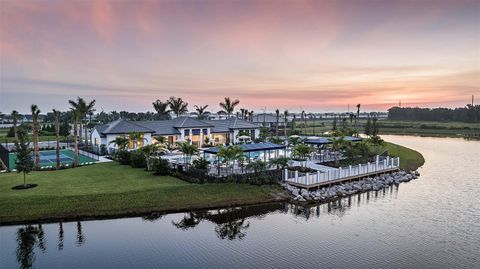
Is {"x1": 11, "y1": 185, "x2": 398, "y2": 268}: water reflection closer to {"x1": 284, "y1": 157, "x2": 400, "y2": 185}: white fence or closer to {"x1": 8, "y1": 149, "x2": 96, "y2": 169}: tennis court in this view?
{"x1": 284, "y1": 157, "x2": 400, "y2": 185}: white fence

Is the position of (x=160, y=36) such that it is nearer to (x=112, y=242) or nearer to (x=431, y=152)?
(x=112, y=242)

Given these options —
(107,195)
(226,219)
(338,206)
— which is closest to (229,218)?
(226,219)

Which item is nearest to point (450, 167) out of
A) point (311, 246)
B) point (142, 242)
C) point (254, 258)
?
point (311, 246)

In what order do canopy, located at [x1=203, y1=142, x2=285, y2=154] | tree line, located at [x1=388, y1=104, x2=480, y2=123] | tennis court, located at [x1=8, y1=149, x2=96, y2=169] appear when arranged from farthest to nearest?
tree line, located at [x1=388, y1=104, x2=480, y2=123], tennis court, located at [x1=8, y1=149, x2=96, y2=169], canopy, located at [x1=203, y1=142, x2=285, y2=154]

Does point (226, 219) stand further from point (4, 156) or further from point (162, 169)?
point (4, 156)

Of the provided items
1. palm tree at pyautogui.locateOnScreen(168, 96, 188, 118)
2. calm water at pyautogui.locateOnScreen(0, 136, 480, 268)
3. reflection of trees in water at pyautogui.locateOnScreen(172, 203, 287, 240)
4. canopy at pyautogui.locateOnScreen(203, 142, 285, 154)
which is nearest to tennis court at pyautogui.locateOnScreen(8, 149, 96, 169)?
canopy at pyautogui.locateOnScreen(203, 142, 285, 154)
